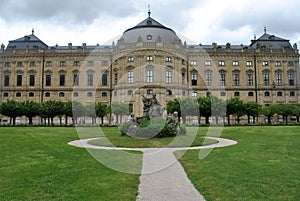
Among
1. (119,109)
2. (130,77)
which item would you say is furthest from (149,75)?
(119,109)

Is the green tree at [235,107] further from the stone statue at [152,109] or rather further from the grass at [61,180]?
the grass at [61,180]

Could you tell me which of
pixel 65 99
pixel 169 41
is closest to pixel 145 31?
pixel 169 41

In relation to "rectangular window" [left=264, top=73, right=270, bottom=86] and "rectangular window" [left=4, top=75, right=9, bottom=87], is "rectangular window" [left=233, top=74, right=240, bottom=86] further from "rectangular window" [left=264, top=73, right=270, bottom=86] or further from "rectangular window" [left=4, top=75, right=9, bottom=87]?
"rectangular window" [left=4, top=75, right=9, bottom=87]

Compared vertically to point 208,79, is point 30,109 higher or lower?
lower

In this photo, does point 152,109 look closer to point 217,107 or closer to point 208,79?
point 217,107

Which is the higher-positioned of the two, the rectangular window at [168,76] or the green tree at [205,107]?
the rectangular window at [168,76]

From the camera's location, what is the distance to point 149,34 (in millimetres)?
61562

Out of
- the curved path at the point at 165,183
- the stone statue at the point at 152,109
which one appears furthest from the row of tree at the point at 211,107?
the curved path at the point at 165,183

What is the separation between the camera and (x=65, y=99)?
69.2m

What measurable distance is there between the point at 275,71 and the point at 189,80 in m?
20.2

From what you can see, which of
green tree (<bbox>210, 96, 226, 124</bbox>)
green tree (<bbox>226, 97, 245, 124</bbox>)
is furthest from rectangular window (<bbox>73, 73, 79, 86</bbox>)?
green tree (<bbox>226, 97, 245, 124</bbox>)

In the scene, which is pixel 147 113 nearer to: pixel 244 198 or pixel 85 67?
pixel 244 198

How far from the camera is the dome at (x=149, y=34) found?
61.4 meters

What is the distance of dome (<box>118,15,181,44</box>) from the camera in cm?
6141
